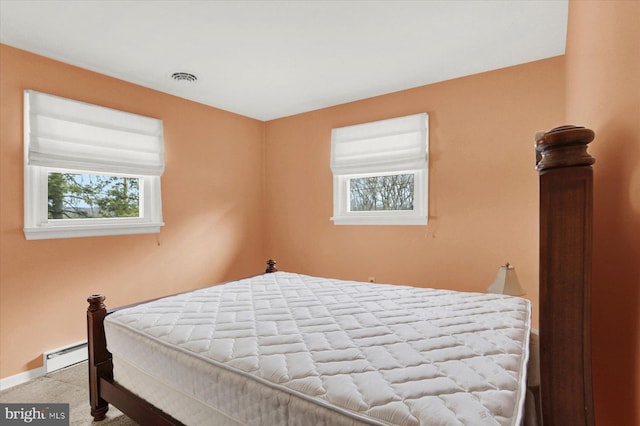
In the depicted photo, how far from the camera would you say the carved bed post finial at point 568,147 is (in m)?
0.73

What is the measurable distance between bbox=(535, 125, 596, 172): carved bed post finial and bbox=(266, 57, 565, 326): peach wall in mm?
2238

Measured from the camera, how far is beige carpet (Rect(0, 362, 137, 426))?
1915 millimetres

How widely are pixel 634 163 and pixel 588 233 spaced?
0.69 feet

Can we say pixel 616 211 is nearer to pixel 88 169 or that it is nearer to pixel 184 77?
pixel 184 77

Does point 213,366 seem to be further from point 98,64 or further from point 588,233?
point 98,64

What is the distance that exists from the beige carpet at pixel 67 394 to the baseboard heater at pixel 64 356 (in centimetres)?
5

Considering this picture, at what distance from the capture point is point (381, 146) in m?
3.43

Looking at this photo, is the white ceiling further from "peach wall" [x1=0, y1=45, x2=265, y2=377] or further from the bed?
the bed

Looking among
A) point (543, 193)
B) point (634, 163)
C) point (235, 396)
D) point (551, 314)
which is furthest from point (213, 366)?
point (634, 163)

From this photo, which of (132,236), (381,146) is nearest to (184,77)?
(132,236)

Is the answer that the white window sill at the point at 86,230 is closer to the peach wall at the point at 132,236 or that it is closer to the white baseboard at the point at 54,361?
the peach wall at the point at 132,236

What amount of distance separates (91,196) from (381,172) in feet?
8.99

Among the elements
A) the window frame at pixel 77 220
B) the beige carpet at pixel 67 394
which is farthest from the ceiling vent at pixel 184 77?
the beige carpet at pixel 67 394

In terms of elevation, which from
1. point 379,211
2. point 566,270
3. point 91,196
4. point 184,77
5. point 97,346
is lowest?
point 97,346
